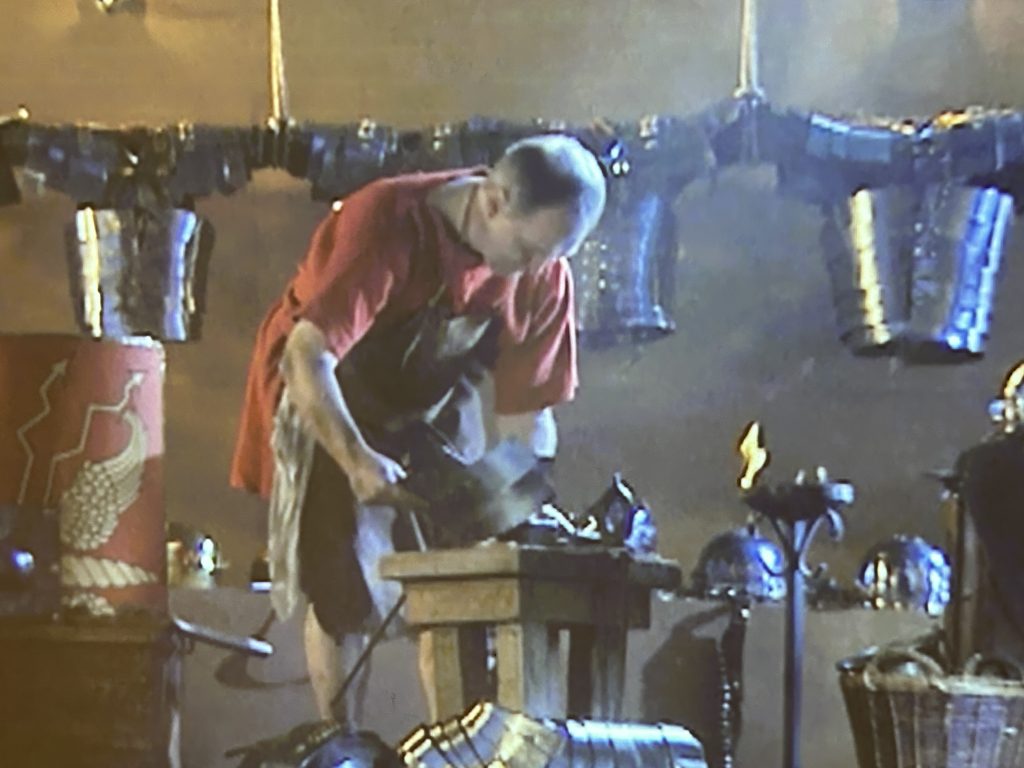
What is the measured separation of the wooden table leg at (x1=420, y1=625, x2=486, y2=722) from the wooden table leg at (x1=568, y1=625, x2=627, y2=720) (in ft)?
0.23

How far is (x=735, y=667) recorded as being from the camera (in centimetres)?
137

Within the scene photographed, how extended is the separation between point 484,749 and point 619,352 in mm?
395

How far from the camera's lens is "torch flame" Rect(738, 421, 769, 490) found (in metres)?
1.40

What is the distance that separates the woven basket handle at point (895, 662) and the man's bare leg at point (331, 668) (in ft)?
1.28

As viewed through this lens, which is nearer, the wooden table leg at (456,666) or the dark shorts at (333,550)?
the wooden table leg at (456,666)

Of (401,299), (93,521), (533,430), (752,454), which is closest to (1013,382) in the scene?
(752,454)

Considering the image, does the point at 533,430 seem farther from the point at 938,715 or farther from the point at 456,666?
the point at 938,715

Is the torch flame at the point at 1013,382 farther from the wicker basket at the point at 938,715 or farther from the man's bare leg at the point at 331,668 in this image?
the man's bare leg at the point at 331,668

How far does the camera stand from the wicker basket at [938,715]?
1.22 metres

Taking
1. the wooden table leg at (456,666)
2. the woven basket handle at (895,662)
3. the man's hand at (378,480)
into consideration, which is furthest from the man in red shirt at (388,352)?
the woven basket handle at (895,662)

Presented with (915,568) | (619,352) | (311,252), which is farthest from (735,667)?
(311,252)

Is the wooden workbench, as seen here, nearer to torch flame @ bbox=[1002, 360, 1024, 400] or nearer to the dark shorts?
the dark shorts

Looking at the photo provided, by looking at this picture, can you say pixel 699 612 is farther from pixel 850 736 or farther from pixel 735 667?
pixel 850 736

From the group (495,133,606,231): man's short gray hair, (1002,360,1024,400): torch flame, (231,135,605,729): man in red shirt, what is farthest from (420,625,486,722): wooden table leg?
(1002,360,1024,400): torch flame
